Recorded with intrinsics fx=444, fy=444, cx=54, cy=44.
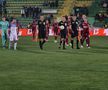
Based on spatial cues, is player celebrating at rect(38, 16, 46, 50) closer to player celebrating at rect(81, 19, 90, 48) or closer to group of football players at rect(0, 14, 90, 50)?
group of football players at rect(0, 14, 90, 50)

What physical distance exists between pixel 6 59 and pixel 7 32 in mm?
6840

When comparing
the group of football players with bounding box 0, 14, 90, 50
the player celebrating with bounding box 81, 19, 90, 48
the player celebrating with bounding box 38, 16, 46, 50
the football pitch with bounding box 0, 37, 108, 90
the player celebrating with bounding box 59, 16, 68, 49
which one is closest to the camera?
the football pitch with bounding box 0, 37, 108, 90

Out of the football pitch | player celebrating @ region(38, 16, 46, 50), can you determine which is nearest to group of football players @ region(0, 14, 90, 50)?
player celebrating @ region(38, 16, 46, 50)

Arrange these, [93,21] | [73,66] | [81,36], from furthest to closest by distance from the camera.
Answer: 1. [93,21]
2. [81,36]
3. [73,66]

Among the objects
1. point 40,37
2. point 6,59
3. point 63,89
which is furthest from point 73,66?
point 40,37

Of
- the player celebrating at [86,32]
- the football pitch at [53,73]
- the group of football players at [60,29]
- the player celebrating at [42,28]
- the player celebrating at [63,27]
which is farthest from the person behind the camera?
the player celebrating at [86,32]

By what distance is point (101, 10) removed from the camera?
51062mm

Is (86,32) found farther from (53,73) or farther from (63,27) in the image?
(53,73)

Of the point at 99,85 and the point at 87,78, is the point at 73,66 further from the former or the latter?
the point at 99,85

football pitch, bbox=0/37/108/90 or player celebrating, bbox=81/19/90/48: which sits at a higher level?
player celebrating, bbox=81/19/90/48

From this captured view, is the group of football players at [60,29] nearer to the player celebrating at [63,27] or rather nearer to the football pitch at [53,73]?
the player celebrating at [63,27]

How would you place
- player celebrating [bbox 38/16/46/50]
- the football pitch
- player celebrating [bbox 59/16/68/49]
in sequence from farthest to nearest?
1. player celebrating [bbox 59/16/68/49]
2. player celebrating [bbox 38/16/46/50]
3. the football pitch

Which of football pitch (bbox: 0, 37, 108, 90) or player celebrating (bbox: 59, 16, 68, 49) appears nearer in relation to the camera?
football pitch (bbox: 0, 37, 108, 90)

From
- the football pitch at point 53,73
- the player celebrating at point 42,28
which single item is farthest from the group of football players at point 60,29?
the football pitch at point 53,73
